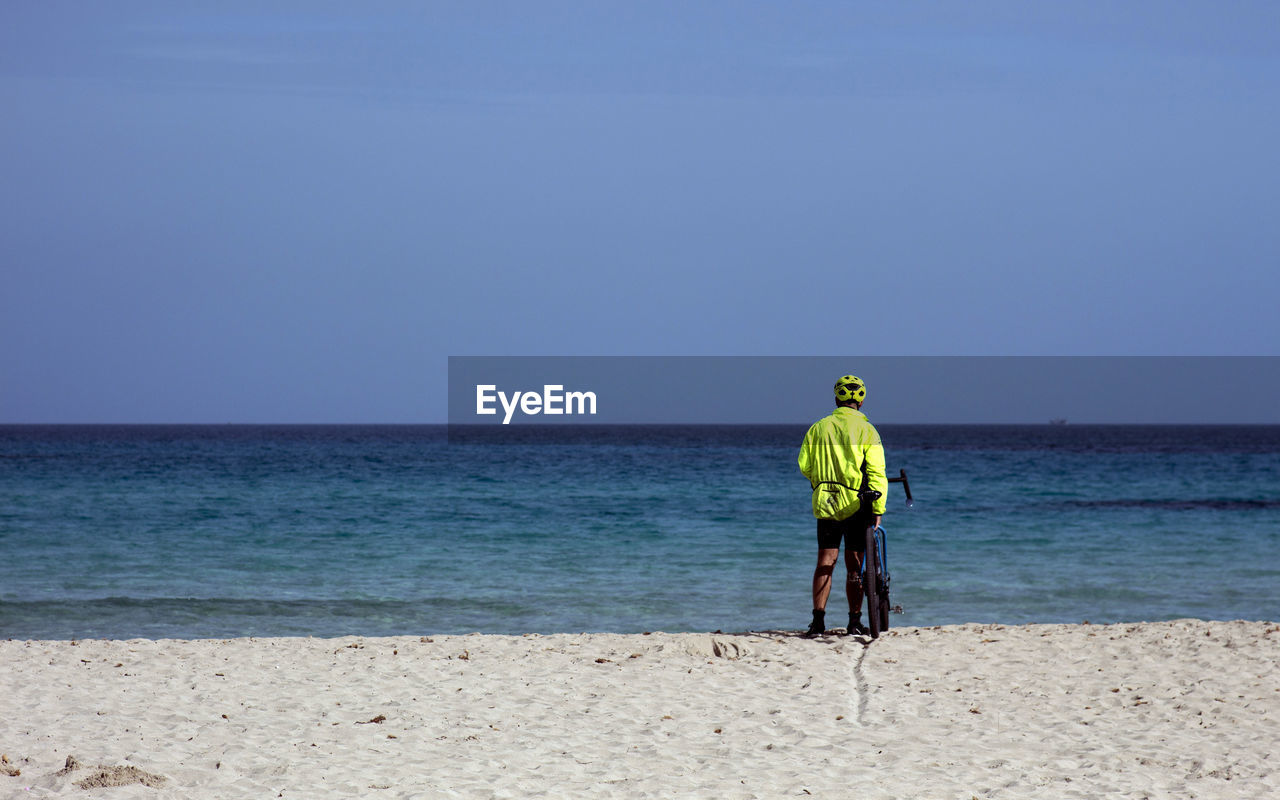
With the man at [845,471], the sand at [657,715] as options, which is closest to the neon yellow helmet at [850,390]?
the man at [845,471]

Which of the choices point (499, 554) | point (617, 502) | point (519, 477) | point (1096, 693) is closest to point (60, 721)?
point (1096, 693)

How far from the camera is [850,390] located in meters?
8.20

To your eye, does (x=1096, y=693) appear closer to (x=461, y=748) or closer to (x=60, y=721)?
(x=461, y=748)

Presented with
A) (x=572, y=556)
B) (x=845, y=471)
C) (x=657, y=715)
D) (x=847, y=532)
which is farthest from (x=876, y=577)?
(x=572, y=556)

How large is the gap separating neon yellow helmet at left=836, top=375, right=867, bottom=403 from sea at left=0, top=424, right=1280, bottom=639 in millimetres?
3056

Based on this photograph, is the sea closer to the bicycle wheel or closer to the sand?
the bicycle wheel

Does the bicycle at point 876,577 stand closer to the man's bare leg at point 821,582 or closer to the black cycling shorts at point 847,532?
the black cycling shorts at point 847,532

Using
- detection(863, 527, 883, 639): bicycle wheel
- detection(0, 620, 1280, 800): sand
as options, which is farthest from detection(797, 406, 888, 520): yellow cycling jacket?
detection(0, 620, 1280, 800): sand

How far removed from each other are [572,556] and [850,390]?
8.67 metres

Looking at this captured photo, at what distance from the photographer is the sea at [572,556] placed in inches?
454

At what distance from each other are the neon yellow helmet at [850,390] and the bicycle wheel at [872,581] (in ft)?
3.07

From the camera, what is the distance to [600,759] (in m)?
5.48

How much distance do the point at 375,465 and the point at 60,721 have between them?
38.4 m

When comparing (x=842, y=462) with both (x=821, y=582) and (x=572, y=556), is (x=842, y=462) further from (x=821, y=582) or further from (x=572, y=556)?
(x=572, y=556)
